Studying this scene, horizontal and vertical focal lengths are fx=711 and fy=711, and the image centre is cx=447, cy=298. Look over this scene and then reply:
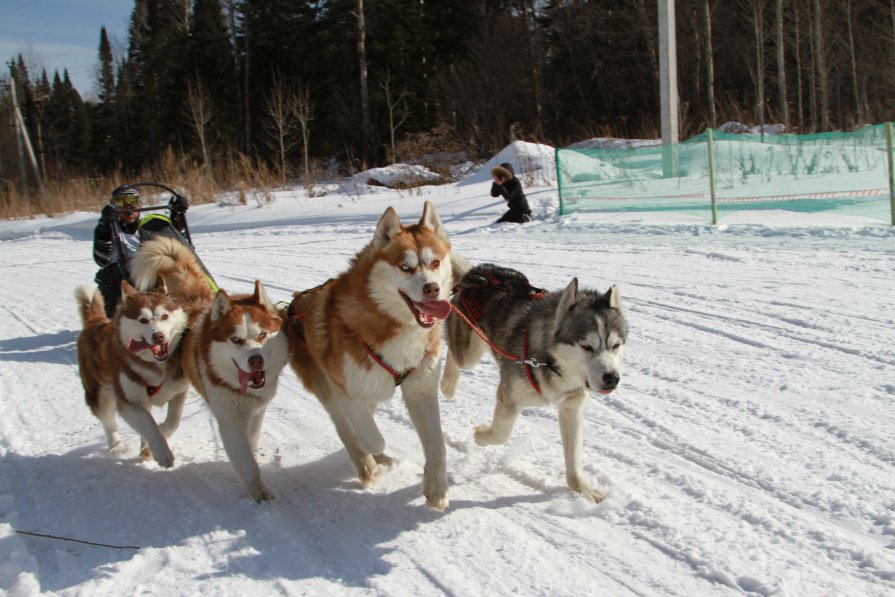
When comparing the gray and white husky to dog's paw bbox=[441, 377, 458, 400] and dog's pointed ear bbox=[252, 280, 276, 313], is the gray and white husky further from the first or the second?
dog's pointed ear bbox=[252, 280, 276, 313]

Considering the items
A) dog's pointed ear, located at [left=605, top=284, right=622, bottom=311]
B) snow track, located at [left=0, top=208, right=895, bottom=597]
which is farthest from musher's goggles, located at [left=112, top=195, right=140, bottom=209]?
dog's pointed ear, located at [left=605, top=284, right=622, bottom=311]

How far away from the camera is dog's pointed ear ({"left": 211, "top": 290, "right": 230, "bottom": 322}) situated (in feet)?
11.7

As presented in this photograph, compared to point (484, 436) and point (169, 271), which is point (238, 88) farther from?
point (484, 436)

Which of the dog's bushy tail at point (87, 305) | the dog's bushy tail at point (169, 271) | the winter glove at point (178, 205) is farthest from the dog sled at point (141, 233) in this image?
the dog's bushy tail at point (169, 271)

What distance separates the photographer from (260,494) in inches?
138

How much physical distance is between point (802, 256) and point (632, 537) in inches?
231

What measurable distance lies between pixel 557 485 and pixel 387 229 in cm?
152

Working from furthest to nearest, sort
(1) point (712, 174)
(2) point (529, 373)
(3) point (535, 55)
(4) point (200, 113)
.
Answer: (3) point (535, 55), (4) point (200, 113), (1) point (712, 174), (2) point (529, 373)

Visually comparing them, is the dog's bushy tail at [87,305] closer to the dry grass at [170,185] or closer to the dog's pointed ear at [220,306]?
the dog's pointed ear at [220,306]

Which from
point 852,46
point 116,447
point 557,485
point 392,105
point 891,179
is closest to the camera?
point 557,485

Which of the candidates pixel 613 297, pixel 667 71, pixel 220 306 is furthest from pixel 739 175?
pixel 220 306

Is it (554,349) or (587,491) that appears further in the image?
(554,349)

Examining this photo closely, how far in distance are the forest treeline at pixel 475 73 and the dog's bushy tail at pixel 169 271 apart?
1983 cm

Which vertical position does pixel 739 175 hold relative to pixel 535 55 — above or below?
below
